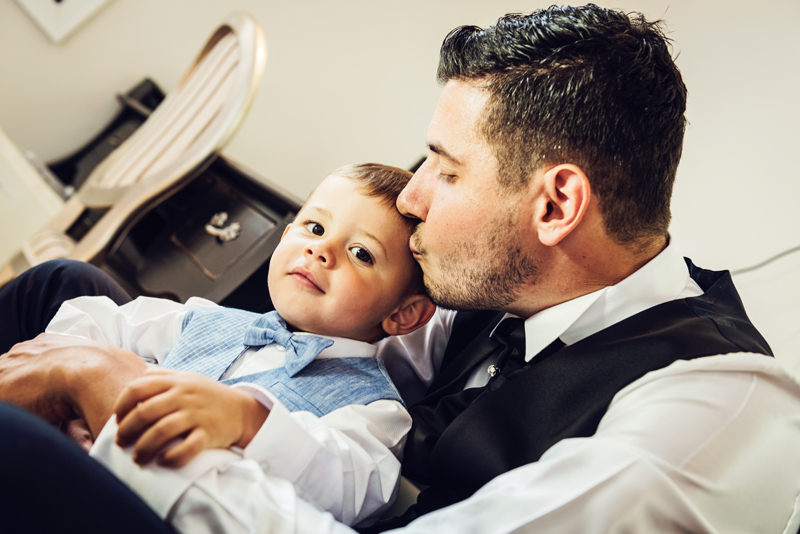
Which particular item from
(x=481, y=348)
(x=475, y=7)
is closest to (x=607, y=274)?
(x=481, y=348)

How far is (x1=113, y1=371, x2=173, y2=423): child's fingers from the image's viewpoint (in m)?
0.64

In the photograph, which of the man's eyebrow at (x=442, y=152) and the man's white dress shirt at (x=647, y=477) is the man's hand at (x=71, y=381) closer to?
the man's white dress shirt at (x=647, y=477)

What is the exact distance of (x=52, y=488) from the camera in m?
0.53

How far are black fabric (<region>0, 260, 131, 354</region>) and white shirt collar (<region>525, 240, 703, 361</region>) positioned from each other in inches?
40.7

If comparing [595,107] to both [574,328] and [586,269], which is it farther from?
[574,328]

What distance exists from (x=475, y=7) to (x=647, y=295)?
6.00ft

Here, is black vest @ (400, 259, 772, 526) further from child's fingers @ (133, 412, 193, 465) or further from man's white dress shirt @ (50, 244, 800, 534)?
child's fingers @ (133, 412, 193, 465)

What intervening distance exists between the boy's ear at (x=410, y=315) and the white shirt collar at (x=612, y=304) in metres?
0.27

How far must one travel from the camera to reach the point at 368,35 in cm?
267

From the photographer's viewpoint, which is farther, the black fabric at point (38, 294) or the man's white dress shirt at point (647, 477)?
the black fabric at point (38, 294)

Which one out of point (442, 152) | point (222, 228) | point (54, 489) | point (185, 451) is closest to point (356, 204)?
point (442, 152)

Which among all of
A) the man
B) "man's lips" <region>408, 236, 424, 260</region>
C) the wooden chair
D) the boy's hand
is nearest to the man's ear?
the man

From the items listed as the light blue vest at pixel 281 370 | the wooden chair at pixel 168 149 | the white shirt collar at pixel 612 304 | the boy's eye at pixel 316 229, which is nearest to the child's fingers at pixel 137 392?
the light blue vest at pixel 281 370

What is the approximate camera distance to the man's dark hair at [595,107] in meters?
0.90
